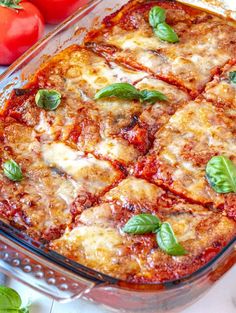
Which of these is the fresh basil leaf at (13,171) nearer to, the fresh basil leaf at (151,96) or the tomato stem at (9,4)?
the fresh basil leaf at (151,96)

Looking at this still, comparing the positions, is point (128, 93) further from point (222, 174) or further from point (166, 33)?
point (222, 174)

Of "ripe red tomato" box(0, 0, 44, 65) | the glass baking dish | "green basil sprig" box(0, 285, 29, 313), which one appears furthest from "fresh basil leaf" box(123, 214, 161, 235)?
"ripe red tomato" box(0, 0, 44, 65)

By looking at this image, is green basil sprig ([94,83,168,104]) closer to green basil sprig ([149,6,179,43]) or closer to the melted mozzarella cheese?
the melted mozzarella cheese

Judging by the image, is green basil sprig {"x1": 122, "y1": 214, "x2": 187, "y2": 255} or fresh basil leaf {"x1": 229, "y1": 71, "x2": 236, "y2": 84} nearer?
green basil sprig {"x1": 122, "y1": 214, "x2": 187, "y2": 255}

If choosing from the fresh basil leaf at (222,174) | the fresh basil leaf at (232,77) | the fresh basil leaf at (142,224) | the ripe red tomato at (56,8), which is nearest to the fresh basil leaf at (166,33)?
the fresh basil leaf at (232,77)

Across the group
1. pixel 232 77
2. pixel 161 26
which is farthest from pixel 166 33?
pixel 232 77

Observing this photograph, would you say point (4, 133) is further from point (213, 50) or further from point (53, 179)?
point (213, 50)
